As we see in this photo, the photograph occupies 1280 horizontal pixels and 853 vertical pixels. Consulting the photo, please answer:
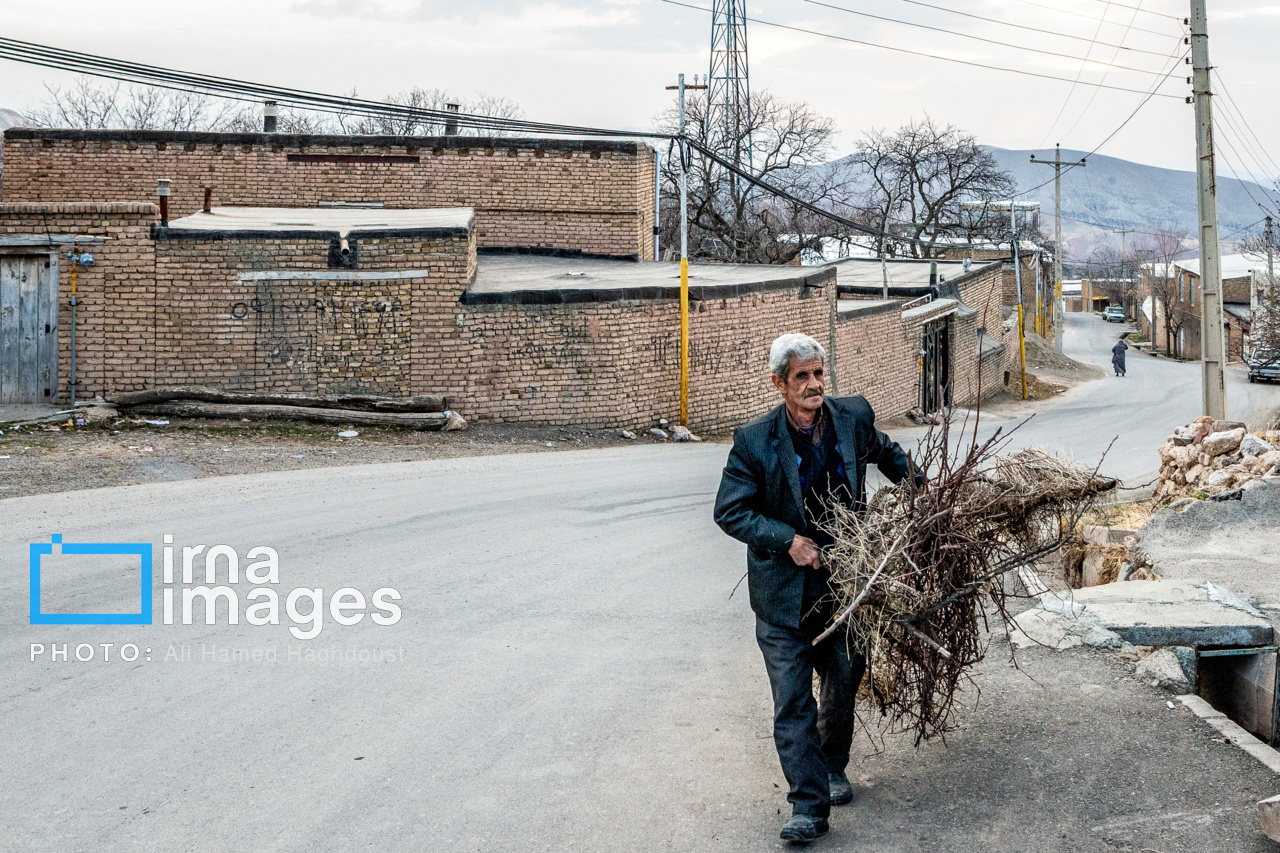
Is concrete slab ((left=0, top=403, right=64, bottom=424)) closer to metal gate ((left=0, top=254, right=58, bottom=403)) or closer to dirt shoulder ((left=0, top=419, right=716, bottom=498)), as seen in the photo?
metal gate ((left=0, top=254, right=58, bottom=403))

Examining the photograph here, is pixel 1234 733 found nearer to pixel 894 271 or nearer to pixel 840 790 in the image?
pixel 840 790

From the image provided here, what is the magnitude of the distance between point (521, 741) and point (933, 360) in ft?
99.7

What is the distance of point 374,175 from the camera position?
87.7ft

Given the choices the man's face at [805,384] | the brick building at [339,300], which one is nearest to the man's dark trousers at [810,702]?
the man's face at [805,384]

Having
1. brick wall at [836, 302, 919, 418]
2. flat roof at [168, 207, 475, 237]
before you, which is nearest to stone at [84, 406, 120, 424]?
flat roof at [168, 207, 475, 237]

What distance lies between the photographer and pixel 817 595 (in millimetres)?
4281

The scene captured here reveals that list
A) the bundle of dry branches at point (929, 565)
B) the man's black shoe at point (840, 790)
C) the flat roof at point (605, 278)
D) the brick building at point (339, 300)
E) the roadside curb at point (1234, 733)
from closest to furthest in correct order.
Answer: the bundle of dry branches at point (929, 565), the man's black shoe at point (840, 790), the roadside curb at point (1234, 733), the brick building at point (339, 300), the flat roof at point (605, 278)

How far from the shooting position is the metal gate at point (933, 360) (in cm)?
3212

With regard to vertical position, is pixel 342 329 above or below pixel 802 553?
above

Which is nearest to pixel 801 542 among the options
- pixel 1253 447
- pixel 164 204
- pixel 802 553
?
pixel 802 553

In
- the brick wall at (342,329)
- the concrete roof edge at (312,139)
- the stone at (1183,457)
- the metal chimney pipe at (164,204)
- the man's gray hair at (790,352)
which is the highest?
the concrete roof edge at (312,139)

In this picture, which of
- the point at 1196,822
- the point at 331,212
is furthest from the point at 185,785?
the point at 331,212

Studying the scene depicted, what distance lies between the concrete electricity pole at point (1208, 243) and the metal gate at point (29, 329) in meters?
16.9

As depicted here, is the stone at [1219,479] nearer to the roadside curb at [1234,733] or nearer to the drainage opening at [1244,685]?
the drainage opening at [1244,685]
